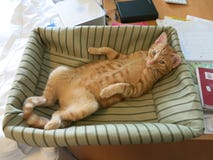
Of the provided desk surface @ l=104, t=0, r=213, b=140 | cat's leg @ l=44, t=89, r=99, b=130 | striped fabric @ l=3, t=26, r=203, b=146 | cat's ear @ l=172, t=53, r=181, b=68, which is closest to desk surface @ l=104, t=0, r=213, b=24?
desk surface @ l=104, t=0, r=213, b=140

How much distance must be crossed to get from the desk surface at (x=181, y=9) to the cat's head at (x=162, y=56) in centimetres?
30

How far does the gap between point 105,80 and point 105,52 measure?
0.13 meters

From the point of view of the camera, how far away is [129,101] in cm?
98

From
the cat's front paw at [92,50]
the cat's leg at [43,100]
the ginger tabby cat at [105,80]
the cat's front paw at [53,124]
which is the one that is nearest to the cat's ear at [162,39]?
the ginger tabby cat at [105,80]

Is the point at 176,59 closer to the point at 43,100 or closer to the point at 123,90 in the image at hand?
the point at 123,90

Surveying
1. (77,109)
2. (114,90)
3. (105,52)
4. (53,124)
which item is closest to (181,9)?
(105,52)

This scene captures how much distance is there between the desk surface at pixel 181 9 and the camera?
1.24 meters

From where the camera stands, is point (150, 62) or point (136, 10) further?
point (136, 10)

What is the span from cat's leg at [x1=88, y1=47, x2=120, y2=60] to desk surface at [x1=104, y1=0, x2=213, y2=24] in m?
0.29

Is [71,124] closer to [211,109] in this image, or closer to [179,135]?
[179,135]

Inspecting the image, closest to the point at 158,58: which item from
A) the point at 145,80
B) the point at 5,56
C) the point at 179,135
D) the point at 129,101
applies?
the point at 145,80

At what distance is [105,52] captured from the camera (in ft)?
3.35

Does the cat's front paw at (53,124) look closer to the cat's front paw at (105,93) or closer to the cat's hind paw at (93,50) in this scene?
the cat's front paw at (105,93)

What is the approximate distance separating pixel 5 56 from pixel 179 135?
0.77m
